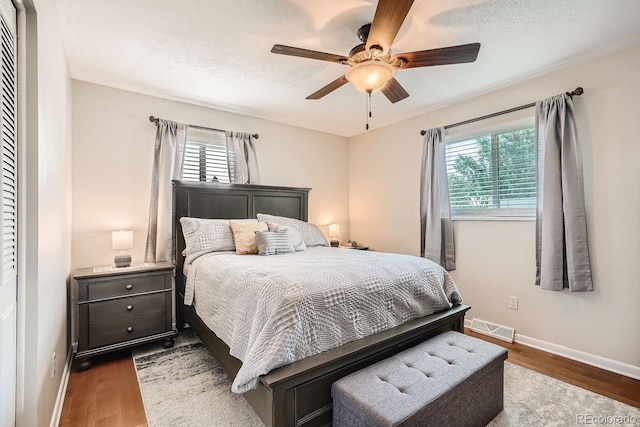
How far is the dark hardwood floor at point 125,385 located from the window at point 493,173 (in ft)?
4.43

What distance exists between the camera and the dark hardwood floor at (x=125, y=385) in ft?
6.22

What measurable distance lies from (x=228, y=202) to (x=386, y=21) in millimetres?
2610

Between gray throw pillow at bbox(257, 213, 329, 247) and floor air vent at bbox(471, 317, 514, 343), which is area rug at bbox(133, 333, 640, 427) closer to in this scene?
floor air vent at bbox(471, 317, 514, 343)

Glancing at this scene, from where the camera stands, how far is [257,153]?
4.09 meters

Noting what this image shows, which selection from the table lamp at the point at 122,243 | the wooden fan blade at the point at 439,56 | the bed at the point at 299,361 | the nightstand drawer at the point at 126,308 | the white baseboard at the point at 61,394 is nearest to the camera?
the bed at the point at 299,361

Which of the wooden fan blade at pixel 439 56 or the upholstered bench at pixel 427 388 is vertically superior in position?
the wooden fan blade at pixel 439 56

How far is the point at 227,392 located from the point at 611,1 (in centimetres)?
359

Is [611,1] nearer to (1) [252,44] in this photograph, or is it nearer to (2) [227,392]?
(1) [252,44]

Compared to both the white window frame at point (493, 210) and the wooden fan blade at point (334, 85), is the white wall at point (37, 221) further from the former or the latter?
the white window frame at point (493, 210)

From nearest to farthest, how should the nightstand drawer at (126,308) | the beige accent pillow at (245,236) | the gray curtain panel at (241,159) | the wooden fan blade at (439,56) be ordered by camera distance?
the wooden fan blade at (439,56), the nightstand drawer at (126,308), the beige accent pillow at (245,236), the gray curtain panel at (241,159)

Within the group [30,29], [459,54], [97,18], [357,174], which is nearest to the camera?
[30,29]

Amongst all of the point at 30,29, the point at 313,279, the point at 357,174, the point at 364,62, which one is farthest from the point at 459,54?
the point at 357,174

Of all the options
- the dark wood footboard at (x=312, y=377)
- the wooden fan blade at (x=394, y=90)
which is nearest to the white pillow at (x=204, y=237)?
the dark wood footboard at (x=312, y=377)

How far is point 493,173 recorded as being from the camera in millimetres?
3311
